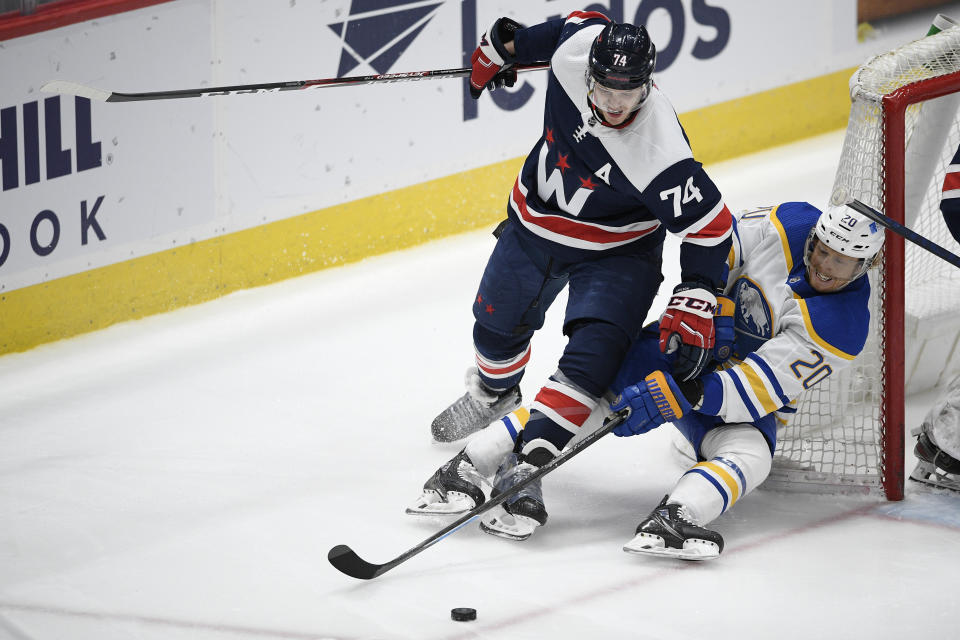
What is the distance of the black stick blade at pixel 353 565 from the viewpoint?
2.75 meters

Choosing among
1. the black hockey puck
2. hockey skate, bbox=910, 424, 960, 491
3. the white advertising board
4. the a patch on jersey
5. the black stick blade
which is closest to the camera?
the black hockey puck

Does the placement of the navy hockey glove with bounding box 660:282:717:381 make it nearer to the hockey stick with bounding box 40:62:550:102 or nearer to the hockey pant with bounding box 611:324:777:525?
the hockey pant with bounding box 611:324:777:525

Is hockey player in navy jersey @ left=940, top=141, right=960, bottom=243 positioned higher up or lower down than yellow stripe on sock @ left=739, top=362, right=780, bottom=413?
higher up

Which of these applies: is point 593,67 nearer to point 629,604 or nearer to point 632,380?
point 632,380

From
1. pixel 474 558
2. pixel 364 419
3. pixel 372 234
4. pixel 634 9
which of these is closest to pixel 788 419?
pixel 474 558

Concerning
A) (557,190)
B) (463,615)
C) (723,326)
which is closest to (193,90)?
(557,190)

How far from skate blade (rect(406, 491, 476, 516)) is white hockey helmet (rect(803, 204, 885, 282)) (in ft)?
3.14

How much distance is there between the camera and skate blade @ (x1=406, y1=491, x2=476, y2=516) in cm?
305

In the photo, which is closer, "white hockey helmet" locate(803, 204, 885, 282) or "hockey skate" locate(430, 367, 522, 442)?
"white hockey helmet" locate(803, 204, 885, 282)

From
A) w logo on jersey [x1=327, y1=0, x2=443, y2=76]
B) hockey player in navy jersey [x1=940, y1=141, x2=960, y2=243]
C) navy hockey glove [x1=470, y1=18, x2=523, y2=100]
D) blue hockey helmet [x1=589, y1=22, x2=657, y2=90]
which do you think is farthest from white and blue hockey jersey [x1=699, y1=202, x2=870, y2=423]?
w logo on jersey [x1=327, y1=0, x2=443, y2=76]

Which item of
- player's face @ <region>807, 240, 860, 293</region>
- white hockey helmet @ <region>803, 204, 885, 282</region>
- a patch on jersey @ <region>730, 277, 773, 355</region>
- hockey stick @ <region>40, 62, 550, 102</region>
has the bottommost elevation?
a patch on jersey @ <region>730, 277, 773, 355</region>

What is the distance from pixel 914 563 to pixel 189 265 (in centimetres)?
258

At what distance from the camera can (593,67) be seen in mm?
2814

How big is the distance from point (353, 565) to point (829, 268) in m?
1.17
